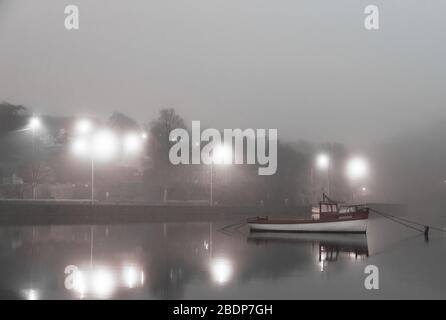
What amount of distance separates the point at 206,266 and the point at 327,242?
15.8m

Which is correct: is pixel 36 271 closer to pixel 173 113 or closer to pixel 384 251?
pixel 384 251

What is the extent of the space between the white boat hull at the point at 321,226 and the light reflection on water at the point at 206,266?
121cm

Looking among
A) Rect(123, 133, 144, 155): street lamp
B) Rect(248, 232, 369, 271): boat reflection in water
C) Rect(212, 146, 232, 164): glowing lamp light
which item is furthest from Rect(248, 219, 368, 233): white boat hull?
Rect(123, 133, 144, 155): street lamp

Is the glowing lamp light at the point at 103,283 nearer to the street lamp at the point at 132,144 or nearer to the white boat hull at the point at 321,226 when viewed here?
the white boat hull at the point at 321,226

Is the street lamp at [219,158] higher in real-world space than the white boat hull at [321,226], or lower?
higher

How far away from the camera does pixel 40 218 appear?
50.6m

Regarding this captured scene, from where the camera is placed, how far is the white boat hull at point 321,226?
42094 millimetres

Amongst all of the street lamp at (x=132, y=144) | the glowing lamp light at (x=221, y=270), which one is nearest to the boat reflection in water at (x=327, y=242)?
the glowing lamp light at (x=221, y=270)

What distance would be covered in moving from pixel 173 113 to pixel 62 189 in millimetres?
21000

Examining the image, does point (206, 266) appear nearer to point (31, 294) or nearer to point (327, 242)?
point (31, 294)

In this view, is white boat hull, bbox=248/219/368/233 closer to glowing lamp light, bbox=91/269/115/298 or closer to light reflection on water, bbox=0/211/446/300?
light reflection on water, bbox=0/211/446/300

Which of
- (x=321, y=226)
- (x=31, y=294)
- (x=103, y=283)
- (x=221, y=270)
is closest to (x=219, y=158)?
(x=321, y=226)

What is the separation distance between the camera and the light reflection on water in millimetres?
19109
